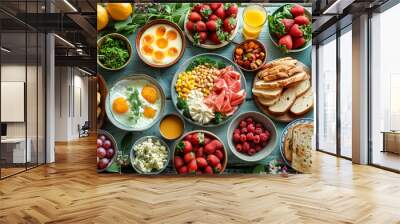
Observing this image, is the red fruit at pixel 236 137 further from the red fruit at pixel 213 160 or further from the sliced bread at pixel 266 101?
the sliced bread at pixel 266 101

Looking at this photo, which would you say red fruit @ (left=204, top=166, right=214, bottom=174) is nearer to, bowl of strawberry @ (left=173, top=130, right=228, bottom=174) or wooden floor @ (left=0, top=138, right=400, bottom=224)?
bowl of strawberry @ (left=173, top=130, right=228, bottom=174)

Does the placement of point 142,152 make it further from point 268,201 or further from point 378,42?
point 378,42

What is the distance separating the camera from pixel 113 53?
6.12 metres

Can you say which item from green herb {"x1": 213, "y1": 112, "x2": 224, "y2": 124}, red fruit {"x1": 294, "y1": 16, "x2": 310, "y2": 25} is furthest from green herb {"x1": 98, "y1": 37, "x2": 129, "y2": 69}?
red fruit {"x1": 294, "y1": 16, "x2": 310, "y2": 25}

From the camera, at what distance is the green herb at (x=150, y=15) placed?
20.2ft

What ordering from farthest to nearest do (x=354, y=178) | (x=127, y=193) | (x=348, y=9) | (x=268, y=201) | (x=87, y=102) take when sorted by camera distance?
1. (x=87, y=102)
2. (x=348, y=9)
3. (x=354, y=178)
4. (x=127, y=193)
5. (x=268, y=201)

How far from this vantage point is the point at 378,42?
7391mm

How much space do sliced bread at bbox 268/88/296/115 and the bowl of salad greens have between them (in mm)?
2465

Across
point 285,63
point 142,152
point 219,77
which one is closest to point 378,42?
point 285,63

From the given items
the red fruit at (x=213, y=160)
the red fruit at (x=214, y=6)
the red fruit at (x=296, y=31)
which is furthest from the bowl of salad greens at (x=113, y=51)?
the red fruit at (x=296, y=31)

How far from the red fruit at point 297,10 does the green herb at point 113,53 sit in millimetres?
2785

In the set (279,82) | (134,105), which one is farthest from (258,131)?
(134,105)

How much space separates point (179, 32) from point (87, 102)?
1431cm

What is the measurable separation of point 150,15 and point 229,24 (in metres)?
1.29
